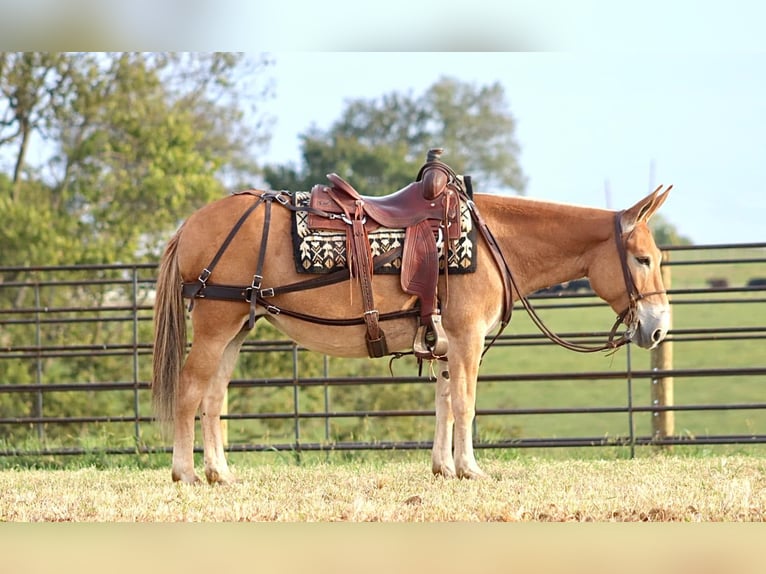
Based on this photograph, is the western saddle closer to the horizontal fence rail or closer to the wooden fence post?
the horizontal fence rail

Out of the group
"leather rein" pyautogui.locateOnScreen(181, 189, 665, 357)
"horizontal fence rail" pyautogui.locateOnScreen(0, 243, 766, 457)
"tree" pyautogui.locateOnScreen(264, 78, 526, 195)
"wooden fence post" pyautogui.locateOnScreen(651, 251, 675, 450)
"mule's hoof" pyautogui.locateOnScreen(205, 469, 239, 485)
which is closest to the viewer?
"leather rein" pyautogui.locateOnScreen(181, 189, 665, 357)

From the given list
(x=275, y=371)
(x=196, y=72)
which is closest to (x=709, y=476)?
(x=275, y=371)

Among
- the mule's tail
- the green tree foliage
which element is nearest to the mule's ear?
the mule's tail

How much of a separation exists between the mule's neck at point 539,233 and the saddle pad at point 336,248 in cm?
43

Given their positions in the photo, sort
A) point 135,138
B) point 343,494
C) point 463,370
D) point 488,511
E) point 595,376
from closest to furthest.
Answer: point 488,511, point 343,494, point 463,370, point 595,376, point 135,138

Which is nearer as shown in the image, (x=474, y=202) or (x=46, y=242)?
(x=474, y=202)

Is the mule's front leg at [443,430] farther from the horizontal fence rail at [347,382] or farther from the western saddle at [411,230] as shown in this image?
the horizontal fence rail at [347,382]

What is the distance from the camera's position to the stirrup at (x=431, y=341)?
645cm

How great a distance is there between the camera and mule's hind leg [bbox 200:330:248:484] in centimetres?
661

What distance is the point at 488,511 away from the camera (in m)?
5.45

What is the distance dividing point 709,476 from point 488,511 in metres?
2.23

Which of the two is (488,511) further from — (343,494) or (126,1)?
(126,1)

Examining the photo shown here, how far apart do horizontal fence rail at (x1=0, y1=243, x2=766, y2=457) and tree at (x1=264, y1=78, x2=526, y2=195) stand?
8103 millimetres

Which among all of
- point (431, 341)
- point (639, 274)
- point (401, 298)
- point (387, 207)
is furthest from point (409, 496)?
point (639, 274)
